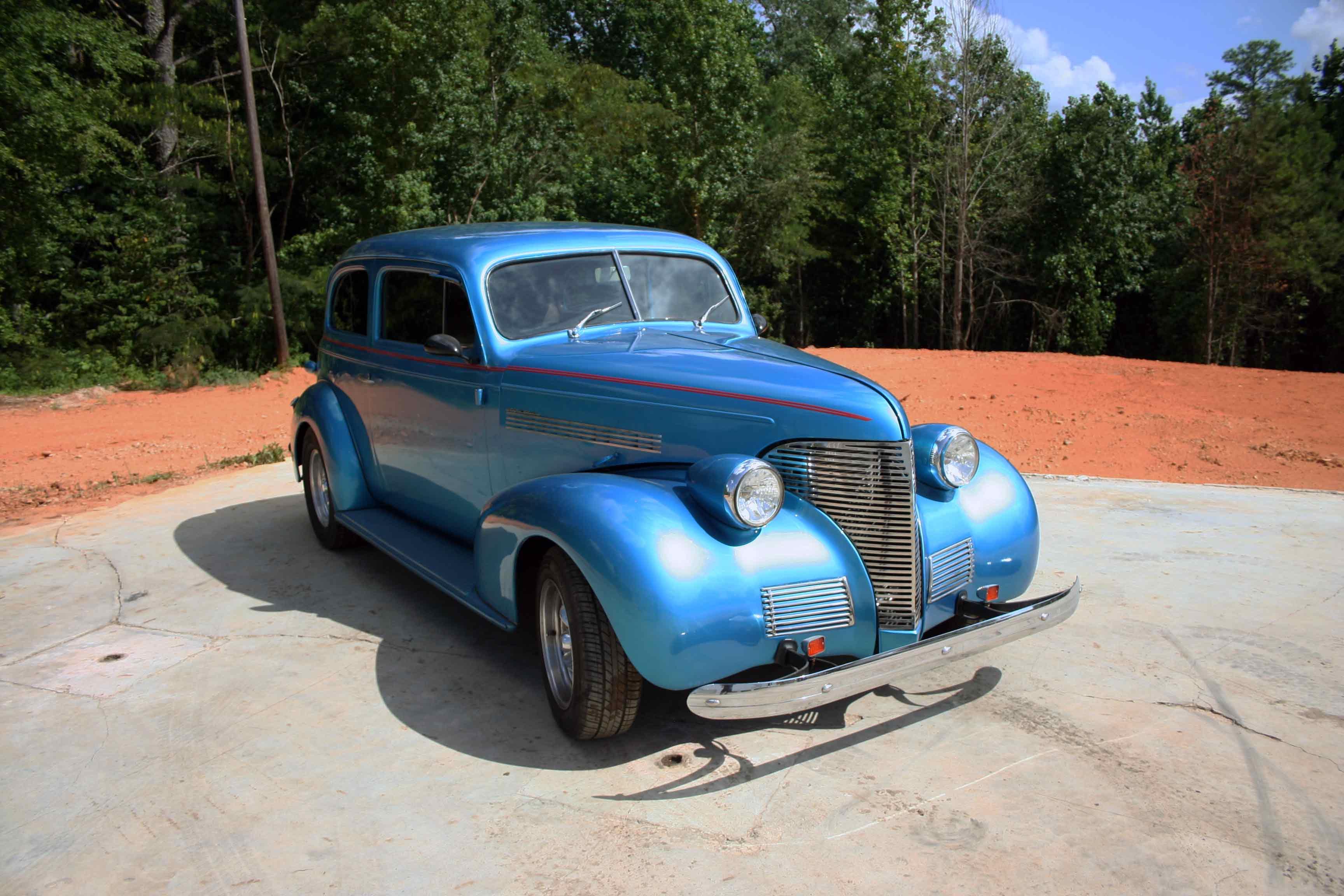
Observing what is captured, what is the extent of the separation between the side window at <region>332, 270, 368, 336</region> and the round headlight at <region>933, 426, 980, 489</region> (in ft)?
11.0

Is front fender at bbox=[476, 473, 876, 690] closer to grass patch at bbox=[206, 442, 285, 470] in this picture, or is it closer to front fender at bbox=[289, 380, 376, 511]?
front fender at bbox=[289, 380, 376, 511]

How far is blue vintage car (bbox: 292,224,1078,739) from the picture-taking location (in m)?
3.16

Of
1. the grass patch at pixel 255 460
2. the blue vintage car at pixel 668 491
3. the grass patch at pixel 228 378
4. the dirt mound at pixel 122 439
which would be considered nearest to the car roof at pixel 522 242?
the blue vintage car at pixel 668 491

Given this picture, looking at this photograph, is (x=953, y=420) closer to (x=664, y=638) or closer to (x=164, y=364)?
(x=664, y=638)

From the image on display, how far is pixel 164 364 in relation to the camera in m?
18.1

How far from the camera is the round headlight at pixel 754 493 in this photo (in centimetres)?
321

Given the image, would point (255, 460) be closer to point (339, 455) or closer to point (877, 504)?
point (339, 455)

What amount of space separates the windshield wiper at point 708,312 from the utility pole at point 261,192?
1459 cm

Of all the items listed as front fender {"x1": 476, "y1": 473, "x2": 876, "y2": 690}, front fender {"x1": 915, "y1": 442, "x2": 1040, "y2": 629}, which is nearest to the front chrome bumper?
front fender {"x1": 476, "y1": 473, "x2": 876, "y2": 690}

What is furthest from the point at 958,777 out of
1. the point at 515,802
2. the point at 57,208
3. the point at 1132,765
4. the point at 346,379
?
the point at 57,208

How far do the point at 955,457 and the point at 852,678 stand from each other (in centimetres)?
115

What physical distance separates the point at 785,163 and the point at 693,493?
22055 mm

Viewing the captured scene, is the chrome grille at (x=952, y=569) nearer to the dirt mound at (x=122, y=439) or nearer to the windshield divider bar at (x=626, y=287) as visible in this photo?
the windshield divider bar at (x=626, y=287)

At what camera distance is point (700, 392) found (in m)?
3.64
